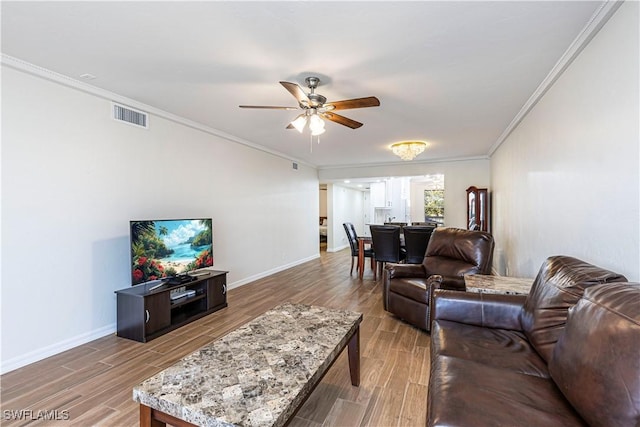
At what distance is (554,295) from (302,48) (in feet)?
7.23

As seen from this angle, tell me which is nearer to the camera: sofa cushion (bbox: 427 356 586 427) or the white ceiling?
sofa cushion (bbox: 427 356 586 427)

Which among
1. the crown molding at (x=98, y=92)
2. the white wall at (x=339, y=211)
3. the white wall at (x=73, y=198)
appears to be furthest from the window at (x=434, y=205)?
the white wall at (x=73, y=198)

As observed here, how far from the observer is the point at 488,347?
5.45 feet

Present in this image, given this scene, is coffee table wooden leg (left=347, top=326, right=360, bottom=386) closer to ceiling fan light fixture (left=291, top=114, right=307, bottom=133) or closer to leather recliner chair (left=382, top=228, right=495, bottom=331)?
leather recliner chair (left=382, top=228, right=495, bottom=331)

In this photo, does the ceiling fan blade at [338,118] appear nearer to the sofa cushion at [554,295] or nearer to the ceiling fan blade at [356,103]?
the ceiling fan blade at [356,103]

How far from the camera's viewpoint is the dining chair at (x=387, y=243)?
493 centimetres

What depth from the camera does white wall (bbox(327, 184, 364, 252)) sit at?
862cm

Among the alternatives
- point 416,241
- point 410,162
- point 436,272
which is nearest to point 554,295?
point 436,272

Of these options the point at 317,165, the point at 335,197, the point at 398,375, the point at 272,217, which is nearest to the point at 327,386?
the point at 398,375

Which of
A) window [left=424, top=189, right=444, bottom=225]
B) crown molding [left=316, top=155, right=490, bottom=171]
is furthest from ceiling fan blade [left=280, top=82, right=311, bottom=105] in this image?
window [left=424, top=189, right=444, bottom=225]

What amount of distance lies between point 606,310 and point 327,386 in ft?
5.48

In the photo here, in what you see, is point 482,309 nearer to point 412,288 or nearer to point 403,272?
point 412,288

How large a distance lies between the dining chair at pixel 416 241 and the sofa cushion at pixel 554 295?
277 centimetres

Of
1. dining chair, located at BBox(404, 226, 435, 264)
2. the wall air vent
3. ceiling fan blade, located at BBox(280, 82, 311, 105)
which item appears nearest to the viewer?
ceiling fan blade, located at BBox(280, 82, 311, 105)
